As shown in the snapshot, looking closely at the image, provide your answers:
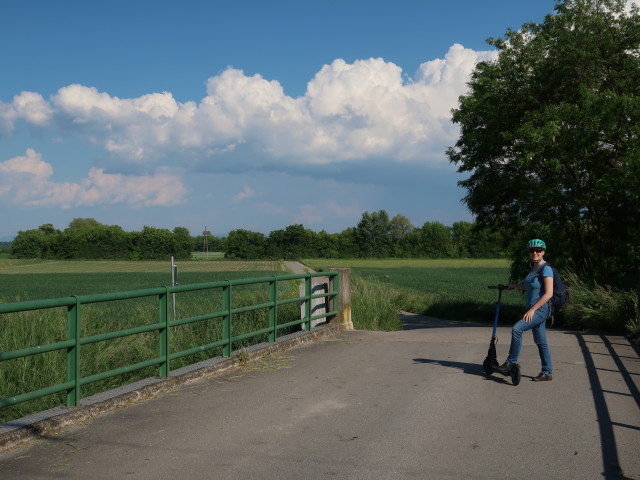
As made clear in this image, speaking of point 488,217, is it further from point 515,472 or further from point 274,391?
point 515,472

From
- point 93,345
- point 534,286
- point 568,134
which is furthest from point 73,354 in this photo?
point 568,134

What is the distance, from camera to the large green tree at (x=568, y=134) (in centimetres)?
2070

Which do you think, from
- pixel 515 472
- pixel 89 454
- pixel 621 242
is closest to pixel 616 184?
pixel 621 242

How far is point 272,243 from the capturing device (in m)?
111

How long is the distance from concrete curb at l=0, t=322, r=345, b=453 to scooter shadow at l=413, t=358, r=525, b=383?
2306 millimetres

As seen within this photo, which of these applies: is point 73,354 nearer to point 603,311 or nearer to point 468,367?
point 468,367

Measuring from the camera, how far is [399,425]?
6.32m

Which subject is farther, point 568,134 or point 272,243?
point 272,243

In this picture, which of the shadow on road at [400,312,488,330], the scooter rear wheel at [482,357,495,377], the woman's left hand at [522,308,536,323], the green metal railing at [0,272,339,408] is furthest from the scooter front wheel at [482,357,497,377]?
the shadow on road at [400,312,488,330]

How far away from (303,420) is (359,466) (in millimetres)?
1457

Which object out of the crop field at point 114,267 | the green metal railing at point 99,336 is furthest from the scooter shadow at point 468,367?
the crop field at point 114,267

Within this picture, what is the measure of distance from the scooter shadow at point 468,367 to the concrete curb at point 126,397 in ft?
7.57

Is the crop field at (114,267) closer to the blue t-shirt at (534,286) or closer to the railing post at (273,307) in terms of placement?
the railing post at (273,307)

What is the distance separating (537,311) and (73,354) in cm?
532
